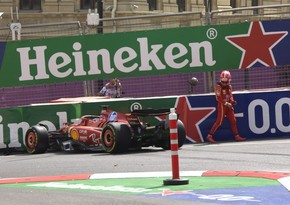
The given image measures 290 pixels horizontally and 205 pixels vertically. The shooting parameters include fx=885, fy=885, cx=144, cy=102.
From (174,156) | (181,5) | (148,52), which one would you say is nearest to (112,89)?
(148,52)

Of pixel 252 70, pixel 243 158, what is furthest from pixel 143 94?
pixel 243 158

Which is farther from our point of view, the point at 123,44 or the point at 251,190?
the point at 123,44

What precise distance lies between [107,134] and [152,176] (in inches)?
186

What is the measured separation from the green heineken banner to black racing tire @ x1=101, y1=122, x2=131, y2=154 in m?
4.16

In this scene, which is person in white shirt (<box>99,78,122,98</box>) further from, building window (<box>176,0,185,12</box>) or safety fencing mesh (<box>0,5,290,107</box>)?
building window (<box>176,0,185,12</box>)

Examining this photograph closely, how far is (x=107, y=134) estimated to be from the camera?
17484mm

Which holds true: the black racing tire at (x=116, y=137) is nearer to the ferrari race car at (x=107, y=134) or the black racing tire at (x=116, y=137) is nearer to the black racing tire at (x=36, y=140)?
the ferrari race car at (x=107, y=134)

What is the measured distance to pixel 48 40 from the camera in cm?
2136

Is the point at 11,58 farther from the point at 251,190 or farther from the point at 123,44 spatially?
the point at 251,190

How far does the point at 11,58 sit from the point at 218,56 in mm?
4994

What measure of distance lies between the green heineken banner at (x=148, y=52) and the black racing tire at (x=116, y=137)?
4164 mm

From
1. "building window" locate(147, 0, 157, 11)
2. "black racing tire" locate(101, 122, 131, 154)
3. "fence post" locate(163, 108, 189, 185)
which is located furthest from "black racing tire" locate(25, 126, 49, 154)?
"building window" locate(147, 0, 157, 11)

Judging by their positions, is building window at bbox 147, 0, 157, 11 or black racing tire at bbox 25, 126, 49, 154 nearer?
black racing tire at bbox 25, 126, 49, 154

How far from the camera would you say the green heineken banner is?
21250mm
